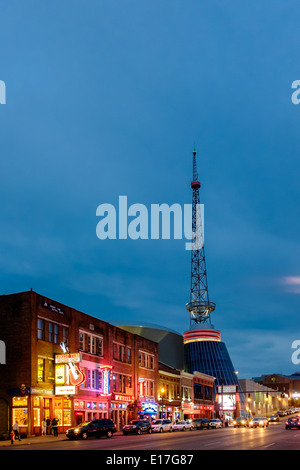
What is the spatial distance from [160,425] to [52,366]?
56.0 ft

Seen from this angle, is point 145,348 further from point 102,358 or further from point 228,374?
point 228,374

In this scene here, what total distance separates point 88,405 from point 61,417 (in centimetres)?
637

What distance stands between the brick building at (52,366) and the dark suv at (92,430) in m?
5.20

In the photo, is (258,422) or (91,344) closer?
(91,344)

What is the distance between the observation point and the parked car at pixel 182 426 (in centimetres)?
7190

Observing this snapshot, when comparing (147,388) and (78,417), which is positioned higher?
(78,417)

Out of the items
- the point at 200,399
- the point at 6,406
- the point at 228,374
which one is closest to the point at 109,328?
the point at 6,406

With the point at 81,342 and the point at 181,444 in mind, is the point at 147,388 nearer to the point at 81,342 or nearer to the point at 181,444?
the point at 81,342

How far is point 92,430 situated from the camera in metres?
48.8

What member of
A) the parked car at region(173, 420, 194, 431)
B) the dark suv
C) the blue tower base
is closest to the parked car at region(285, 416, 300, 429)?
the parked car at region(173, 420, 194, 431)

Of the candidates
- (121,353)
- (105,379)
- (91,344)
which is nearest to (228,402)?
(121,353)

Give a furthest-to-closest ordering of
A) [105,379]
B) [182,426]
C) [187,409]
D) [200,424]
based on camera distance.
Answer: [187,409]
[200,424]
[182,426]
[105,379]

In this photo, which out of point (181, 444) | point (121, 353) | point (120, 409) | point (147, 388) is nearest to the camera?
point (181, 444)

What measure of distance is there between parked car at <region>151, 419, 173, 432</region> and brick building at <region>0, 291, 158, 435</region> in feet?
19.7
